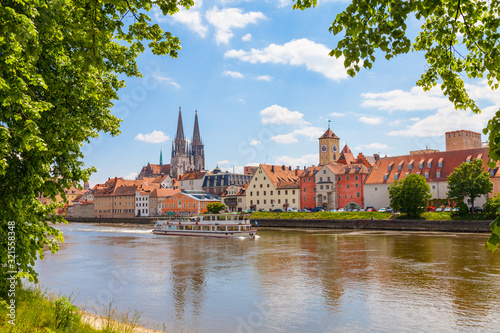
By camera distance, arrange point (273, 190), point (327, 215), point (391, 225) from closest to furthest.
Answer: point (391, 225)
point (327, 215)
point (273, 190)

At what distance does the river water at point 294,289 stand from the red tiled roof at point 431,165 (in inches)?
1554

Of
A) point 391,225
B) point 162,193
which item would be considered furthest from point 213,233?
point 162,193

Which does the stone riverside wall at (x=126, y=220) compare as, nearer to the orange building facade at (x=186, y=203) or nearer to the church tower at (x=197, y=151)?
the orange building facade at (x=186, y=203)

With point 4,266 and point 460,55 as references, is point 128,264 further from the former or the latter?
point 460,55

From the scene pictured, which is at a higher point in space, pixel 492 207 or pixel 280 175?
pixel 280 175

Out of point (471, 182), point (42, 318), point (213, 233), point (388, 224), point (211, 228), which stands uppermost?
point (471, 182)

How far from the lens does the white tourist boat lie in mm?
52531

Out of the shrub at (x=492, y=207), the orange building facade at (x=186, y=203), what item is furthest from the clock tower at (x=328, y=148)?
the shrub at (x=492, y=207)

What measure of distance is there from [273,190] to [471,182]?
44.7 m

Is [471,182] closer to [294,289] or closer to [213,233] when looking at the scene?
[213,233]

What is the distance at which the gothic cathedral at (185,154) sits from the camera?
594 ft

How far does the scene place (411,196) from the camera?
5822 centimetres

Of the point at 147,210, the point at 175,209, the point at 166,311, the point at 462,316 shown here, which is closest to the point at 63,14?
the point at 166,311

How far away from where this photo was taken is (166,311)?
1582cm
